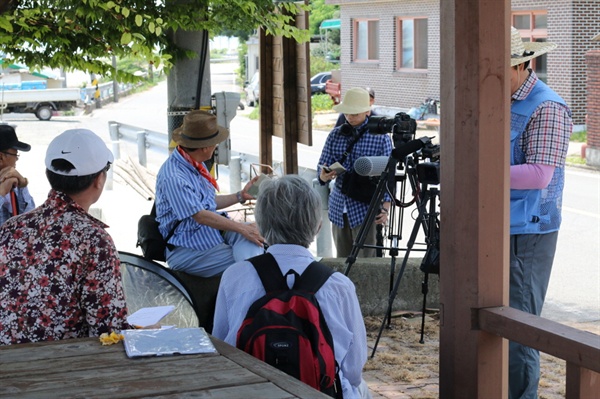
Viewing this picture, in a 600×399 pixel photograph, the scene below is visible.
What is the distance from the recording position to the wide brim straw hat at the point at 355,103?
710 cm

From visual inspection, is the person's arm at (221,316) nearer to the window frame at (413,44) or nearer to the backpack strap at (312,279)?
the backpack strap at (312,279)

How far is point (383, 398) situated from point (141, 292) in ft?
4.98

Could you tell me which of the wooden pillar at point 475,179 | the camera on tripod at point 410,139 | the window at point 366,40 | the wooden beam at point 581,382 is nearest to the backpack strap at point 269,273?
the wooden pillar at point 475,179

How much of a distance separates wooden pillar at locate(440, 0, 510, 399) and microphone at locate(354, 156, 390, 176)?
10.1ft

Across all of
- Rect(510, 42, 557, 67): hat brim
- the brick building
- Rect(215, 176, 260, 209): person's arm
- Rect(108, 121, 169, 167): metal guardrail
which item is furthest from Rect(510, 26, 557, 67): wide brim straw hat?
the brick building

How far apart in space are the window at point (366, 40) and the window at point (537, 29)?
8.00 meters

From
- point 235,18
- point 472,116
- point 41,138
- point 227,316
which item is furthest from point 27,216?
point 41,138

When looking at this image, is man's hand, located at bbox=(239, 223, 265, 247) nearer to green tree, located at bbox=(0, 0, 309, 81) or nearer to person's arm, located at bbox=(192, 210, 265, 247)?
person's arm, located at bbox=(192, 210, 265, 247)

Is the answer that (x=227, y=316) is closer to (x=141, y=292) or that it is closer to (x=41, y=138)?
(x=141, y=292)

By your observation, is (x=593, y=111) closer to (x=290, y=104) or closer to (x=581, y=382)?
(x=290, y=104)

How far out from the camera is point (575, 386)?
9.59ft

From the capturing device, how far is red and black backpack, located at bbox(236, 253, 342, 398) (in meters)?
2.99

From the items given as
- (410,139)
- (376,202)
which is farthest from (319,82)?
(376,202)

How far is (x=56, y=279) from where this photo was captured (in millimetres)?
3156
